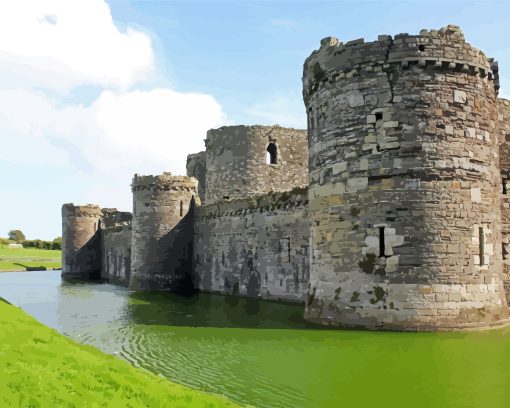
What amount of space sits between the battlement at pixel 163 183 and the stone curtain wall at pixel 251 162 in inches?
93.5

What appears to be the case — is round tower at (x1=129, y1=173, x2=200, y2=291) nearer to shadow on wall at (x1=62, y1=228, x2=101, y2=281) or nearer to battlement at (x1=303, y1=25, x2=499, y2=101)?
shadow on wall at (x1=62, y1=228, x2=101, y2=281)

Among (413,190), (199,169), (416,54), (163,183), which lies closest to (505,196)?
(413,190)

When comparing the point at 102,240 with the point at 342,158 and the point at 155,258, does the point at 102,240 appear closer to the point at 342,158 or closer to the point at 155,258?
the point at 155,258

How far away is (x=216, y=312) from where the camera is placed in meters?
17.7

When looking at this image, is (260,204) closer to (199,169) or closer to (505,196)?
(505,196)

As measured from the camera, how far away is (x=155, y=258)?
90.5 feet

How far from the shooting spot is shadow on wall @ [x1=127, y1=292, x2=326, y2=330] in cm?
1462

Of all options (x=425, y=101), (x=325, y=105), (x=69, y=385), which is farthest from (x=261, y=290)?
(x=69, y=385)

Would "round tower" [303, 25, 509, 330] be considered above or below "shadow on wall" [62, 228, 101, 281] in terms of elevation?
above

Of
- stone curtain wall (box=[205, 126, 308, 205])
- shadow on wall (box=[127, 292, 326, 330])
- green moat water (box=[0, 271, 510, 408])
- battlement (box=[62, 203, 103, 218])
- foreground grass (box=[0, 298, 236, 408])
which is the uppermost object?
stone curtain wall (box=[205, 126, 308, 205])

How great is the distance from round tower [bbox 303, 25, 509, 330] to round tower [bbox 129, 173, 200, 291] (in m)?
15.4

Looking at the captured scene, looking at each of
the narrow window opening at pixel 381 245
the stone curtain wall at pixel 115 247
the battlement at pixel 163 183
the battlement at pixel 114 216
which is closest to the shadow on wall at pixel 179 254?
the battlement at pixel 163 183

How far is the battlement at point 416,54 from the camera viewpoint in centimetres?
1262

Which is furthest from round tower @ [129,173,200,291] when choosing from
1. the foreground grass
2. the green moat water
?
the foreground grass
